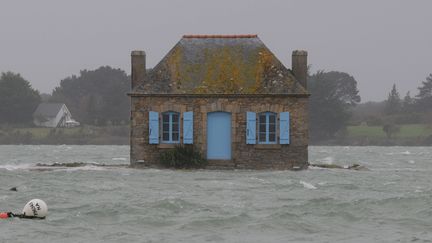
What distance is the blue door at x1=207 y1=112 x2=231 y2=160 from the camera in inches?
1300

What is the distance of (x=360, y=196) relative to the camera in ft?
76.6

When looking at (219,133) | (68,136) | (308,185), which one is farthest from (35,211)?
(68,136)

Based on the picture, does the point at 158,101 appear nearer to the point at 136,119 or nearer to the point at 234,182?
the point at 136,119

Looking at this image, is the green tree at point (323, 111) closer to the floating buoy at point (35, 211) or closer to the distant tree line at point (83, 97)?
the distant tree line at point (83, 97)

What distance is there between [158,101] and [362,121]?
250ft

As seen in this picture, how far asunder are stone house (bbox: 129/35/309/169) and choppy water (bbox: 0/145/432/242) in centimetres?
306

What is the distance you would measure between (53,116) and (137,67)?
74883 mm

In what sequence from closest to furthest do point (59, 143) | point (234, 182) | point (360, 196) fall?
1. point (360, 196)
2. point (234, 182)
3. point (59, 143)

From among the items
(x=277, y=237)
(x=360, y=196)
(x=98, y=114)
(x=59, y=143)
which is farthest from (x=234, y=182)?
(x=98, y=114)

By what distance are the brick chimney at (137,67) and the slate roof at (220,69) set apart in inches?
33.1

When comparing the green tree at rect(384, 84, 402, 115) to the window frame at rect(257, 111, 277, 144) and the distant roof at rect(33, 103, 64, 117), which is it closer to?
the distant roof at rect(33, 103, 64, 117)

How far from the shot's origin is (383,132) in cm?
9938

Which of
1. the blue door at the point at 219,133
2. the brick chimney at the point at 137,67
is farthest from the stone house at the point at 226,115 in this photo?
the brick chimney at the point at 137,67

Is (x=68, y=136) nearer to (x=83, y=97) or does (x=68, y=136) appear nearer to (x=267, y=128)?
(x=83, y=97)
